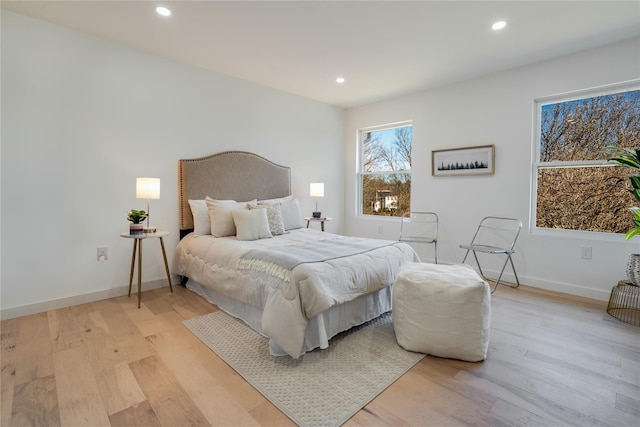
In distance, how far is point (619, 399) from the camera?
1563 mm

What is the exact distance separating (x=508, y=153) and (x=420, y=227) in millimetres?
1437

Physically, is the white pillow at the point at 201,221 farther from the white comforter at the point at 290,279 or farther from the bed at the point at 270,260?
the white comforter at the point at 290,279

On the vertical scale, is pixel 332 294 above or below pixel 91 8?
below

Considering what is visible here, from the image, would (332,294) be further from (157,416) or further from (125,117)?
(125,117)

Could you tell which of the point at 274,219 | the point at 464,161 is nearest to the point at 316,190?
the point at 274,219

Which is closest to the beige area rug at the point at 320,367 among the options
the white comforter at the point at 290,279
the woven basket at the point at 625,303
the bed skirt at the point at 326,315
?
the bed skirt at the point at 326,315

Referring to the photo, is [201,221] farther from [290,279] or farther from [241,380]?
[241,380]

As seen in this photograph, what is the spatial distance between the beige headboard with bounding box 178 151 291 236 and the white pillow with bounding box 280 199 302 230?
399mm

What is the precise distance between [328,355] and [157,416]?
38.9 inches

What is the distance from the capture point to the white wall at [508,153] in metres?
3.00

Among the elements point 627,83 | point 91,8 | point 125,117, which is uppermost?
point 91,8

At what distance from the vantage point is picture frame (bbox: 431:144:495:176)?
3.71 meters

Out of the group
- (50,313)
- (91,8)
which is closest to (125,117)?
(91,8)

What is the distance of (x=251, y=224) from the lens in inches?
123
